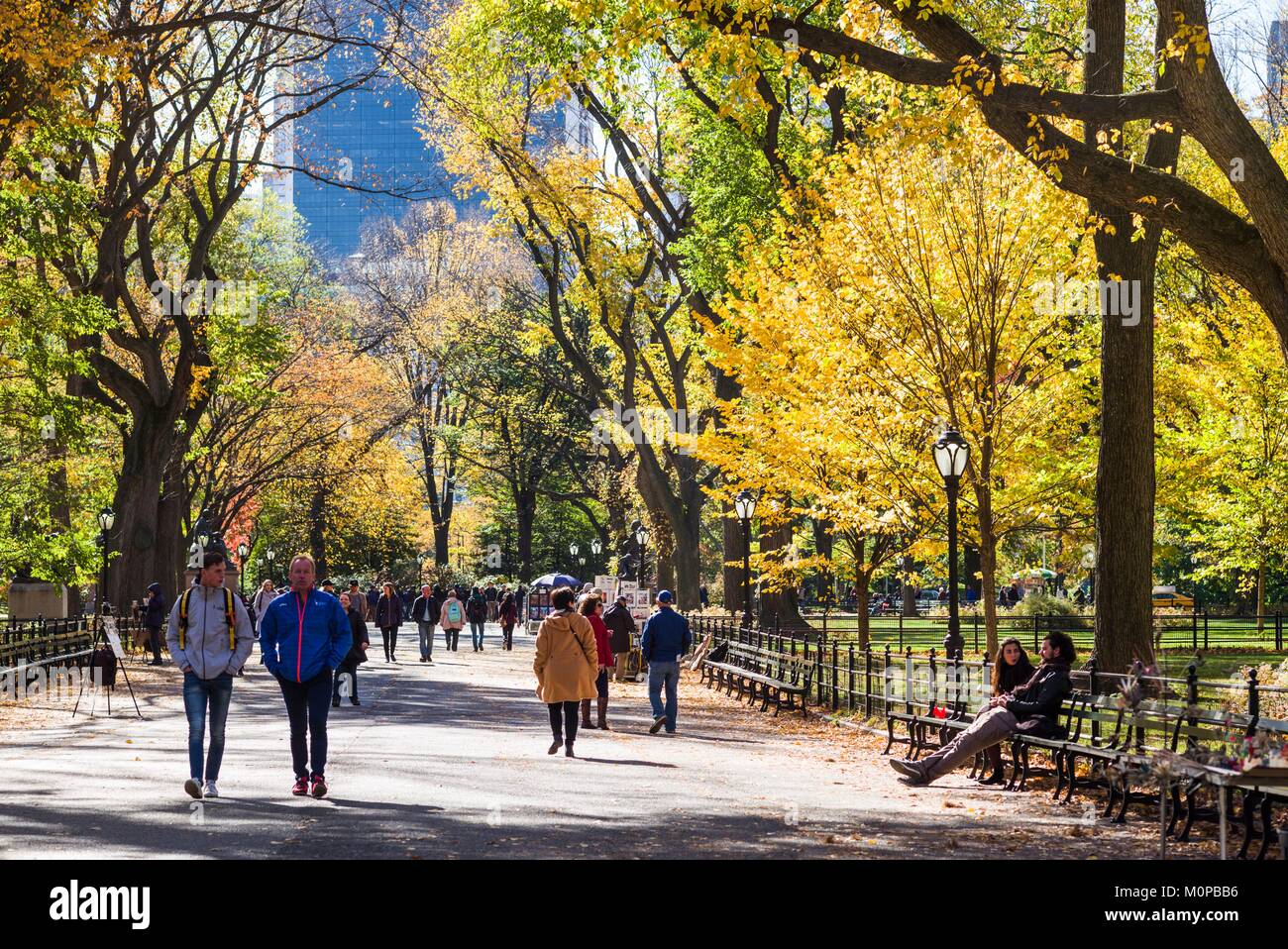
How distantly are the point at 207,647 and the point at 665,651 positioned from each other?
27.7 ft

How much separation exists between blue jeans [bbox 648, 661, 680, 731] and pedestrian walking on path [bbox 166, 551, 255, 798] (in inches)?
321

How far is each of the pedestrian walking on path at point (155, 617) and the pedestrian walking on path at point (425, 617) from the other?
527 cm

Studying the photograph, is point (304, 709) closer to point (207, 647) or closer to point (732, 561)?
point (207, 647)

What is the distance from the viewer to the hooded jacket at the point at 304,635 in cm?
1182

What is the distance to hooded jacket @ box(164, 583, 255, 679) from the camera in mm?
11656

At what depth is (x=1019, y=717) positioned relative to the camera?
13.8m

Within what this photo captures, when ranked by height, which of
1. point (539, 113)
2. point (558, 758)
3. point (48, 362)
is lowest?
point (558, 758)

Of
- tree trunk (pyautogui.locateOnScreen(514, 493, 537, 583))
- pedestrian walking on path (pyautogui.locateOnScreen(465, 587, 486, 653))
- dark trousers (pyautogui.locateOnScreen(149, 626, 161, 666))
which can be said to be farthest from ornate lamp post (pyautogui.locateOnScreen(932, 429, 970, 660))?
tree trunk (pyautogui.locateOnScreen(514, 493, 537, 583))

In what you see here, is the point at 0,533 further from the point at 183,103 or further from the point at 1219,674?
the point at 1219,674

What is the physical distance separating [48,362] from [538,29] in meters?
11.0
